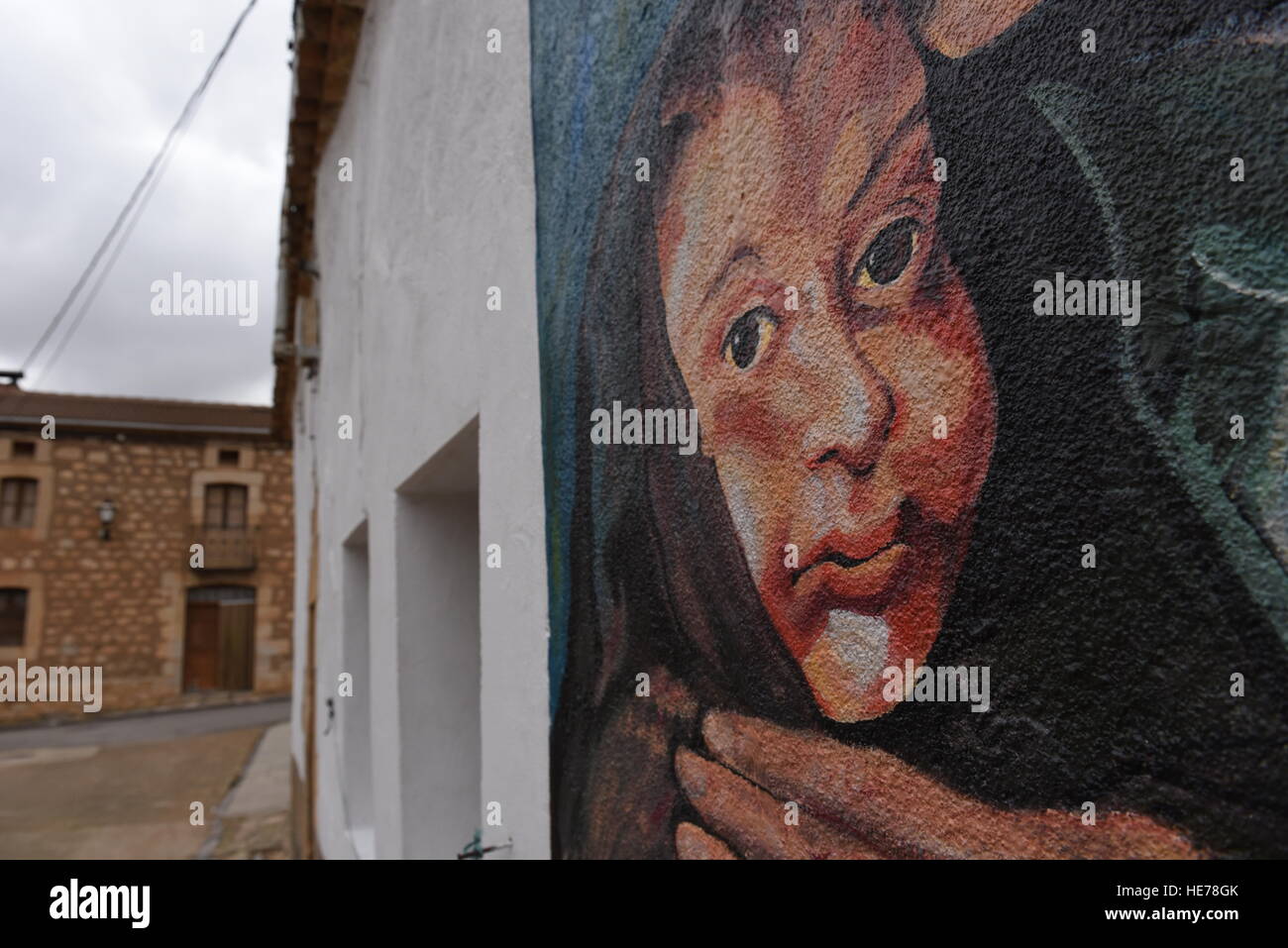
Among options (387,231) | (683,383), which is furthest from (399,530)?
(683,383)

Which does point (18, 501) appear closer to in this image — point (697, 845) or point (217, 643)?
point (217, 643)

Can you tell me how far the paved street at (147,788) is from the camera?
7930 mm

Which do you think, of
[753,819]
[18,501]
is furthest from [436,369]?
[18,501]

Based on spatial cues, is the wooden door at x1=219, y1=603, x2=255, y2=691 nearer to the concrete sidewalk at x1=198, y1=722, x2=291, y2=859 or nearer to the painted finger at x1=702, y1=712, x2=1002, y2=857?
the concrete sidewalk at x1=198, y1=722, x2=291, y2=859

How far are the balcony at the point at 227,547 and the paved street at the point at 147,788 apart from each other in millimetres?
3313

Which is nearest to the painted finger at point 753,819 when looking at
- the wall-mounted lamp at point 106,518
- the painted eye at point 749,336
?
the painted eye at point 749,336

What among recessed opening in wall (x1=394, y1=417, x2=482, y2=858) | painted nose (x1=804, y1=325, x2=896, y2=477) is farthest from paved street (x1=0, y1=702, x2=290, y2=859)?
painted nose (x1=804, y1=325, x2=896, y2=477)

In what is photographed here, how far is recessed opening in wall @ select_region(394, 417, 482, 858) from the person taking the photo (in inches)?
124

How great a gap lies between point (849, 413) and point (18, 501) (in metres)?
20.5

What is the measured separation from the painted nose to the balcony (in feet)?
63.4

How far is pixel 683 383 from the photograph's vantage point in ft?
Answer: 4.35
